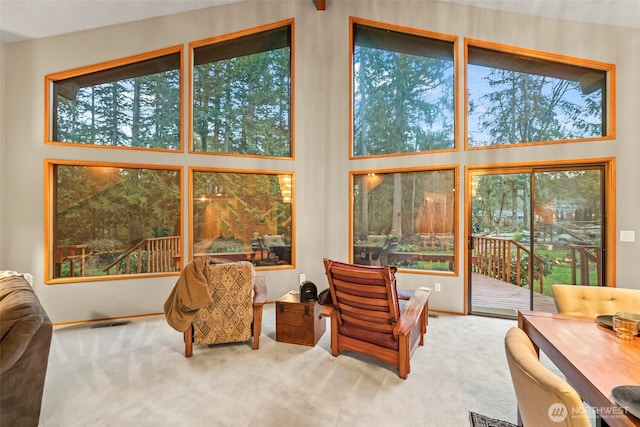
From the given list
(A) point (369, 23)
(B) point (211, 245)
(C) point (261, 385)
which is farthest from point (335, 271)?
(A) point (369, 23)

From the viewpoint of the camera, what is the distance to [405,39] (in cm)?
433

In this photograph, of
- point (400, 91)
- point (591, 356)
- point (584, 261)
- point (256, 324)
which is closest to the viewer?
point (591, 356)

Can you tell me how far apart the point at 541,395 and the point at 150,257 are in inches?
174

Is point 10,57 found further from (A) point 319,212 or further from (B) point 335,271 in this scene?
(B) point 335,271


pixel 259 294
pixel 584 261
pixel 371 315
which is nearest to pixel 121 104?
pixel 259 294

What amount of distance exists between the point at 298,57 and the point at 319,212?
2.56 metres

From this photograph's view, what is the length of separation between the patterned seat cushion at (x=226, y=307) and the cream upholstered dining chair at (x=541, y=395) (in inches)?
89.4

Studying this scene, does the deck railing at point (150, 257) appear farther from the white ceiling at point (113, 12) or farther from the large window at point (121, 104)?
the white ceiling at point (113, 12)

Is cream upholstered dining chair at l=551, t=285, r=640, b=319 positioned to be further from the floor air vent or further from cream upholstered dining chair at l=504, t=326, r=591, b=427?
the floor air vent

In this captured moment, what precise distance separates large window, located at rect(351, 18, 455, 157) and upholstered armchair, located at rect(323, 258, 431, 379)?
2.57 m

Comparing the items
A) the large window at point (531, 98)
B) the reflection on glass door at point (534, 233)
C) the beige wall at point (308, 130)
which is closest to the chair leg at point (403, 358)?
the beige wall at point (308, 130)

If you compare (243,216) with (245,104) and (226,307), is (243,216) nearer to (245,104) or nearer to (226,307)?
(245,104)

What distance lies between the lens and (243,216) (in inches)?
177

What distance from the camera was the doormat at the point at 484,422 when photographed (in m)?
1.86
